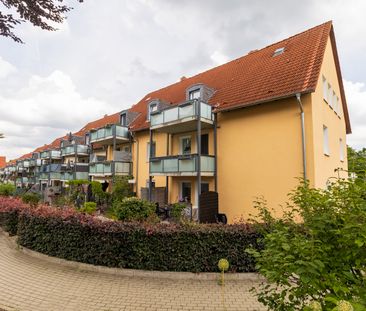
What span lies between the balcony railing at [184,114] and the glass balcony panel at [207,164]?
6.54 feet

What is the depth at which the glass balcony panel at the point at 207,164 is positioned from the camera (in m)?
12.9

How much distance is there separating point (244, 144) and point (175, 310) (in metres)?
8.81

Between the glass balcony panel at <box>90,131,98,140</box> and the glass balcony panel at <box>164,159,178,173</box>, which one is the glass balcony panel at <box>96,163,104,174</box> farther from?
the glass balcony panel at <box>164,159,178,173</box>

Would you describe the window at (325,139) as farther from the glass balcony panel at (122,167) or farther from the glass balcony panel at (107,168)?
the glass balcony panel at (107,168)

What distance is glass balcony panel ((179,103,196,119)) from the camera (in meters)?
13.1

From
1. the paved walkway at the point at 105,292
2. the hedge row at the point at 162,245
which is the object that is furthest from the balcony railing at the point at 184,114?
the paved walkway at the point at 105,292

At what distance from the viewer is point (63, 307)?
16.2 feet

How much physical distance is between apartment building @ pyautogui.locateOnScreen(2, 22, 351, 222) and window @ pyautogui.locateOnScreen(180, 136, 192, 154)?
2.5 inches

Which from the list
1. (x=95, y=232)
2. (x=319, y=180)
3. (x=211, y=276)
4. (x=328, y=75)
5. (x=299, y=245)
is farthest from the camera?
(x=328, y=75)

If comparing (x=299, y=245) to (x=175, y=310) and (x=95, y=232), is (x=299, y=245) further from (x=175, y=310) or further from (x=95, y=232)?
(x=95, y=232)

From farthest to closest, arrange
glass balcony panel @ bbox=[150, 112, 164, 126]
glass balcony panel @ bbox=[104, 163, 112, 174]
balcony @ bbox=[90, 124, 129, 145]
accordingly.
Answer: balcony @ bbox=[90, 124, 129, 145]
glass balcony panel @ bbox=[104, 163, 112, 174]
glass balcony panel @ bbox=[150, 112, 164, 126]

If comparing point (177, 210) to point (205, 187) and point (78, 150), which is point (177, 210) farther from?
point (78, 150)

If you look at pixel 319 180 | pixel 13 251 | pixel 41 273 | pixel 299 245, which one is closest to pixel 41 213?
pixel 13 251

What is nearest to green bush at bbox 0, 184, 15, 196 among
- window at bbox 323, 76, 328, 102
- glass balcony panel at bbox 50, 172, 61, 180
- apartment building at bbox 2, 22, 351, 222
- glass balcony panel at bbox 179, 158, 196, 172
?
glass balcony panel at bbox 50, 172, 61, 180
